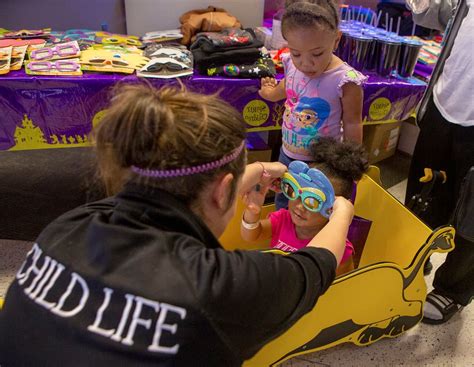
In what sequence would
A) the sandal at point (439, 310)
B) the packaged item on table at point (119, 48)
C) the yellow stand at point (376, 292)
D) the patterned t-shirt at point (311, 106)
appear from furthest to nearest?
the packaged item on table at point (119, 48), the sandal at point (439, 310), the patterned t-shirt at point (311, 106), the yellow stand at point (376, 292)

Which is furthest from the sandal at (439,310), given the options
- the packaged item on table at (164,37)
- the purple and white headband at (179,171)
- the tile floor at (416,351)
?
the packaged item on table at (164,37)

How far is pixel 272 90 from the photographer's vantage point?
Answer: 5.18ft

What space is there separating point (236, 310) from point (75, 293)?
0.79 ft

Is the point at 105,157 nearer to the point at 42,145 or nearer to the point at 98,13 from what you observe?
the point at 42,145

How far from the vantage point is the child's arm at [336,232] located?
0.84 m

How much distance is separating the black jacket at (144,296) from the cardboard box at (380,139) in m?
1.77

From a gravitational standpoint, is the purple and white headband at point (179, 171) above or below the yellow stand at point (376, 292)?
above

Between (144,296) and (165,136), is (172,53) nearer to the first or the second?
(165,136)

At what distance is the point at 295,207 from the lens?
1.16 meters

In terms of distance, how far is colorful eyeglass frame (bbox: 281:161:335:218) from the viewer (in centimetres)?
102

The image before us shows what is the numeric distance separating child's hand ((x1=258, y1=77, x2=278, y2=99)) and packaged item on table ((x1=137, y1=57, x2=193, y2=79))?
0.95 ft

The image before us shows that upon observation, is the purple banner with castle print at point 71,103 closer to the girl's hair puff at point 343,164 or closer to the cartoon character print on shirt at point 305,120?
the cartoon character print on shirt at point 305,120

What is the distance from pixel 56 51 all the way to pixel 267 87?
35.1 inches

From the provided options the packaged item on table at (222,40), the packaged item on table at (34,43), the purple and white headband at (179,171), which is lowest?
the packaged item on table at (34,43)
